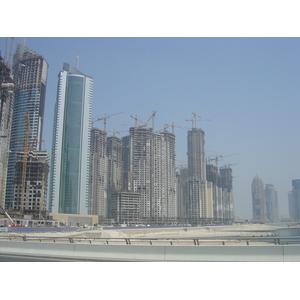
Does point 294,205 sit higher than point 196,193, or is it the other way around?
point 196,193

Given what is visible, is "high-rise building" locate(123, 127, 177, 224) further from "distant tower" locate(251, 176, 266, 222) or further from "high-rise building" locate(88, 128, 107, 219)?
"distant tower" locate(251, 176, 266, 222)

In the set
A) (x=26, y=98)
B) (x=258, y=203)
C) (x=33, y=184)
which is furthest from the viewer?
(x=258, y=203)

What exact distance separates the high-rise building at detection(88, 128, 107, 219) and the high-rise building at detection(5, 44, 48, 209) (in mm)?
15224

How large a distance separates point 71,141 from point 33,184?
1276 cm

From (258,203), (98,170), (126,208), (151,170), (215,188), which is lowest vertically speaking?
(126,208)

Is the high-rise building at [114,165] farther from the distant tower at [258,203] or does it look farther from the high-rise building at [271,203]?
the high-rise building at [271,203]

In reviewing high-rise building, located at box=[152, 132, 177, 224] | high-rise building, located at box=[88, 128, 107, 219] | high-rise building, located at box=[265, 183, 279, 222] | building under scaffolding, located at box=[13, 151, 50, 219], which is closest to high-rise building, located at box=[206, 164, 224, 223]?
high-rise building, located at box=[152, 132, 177, 224]

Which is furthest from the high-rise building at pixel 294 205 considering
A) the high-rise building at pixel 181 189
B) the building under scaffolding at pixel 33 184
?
the building under scaffolding at pixel 33 184

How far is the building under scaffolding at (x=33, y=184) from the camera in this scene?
244 ft

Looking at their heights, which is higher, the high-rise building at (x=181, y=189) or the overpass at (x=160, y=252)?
the high-rise building at (x=181, y=189)

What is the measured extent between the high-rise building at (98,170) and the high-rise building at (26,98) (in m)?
15.2

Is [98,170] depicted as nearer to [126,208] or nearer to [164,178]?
[126,208]

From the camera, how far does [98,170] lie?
99.5 metres

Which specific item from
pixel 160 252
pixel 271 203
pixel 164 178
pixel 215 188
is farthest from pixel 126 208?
pixel 271 203
